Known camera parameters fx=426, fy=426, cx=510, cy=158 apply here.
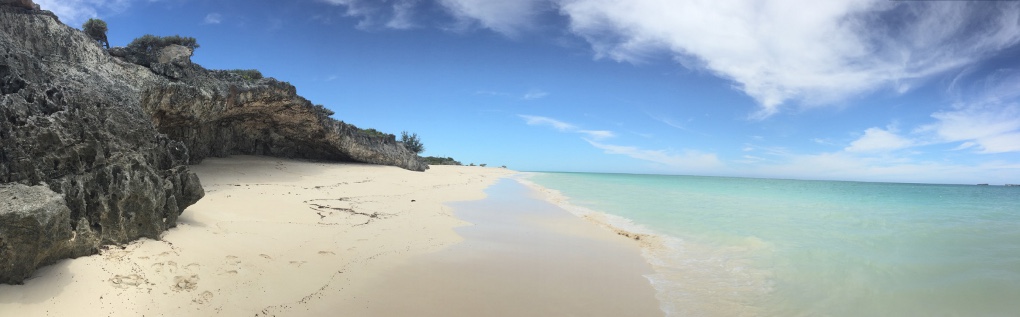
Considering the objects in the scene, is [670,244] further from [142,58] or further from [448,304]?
[142,58]

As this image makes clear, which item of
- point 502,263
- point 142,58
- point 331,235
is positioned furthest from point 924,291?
point 142,58

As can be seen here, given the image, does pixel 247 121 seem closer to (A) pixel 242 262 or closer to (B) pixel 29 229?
(A) pixel 242 262

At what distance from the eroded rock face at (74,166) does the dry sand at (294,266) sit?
250 millimetres

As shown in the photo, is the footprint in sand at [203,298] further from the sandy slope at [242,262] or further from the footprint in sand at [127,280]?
the footprint in sand at [127,280]

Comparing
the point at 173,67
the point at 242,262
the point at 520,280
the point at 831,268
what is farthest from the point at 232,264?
the point at 831,268

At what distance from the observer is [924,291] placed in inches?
216

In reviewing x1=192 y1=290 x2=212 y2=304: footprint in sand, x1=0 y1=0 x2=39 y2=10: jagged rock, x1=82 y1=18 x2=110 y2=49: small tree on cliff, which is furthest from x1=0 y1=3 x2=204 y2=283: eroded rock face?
x1=82 y1=18 x2=110 y2=49: small tree on cliff

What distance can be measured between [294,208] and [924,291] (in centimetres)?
971

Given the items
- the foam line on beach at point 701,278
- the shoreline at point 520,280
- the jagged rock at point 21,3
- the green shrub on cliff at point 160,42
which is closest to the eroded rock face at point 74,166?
the shoreline at point 520,280

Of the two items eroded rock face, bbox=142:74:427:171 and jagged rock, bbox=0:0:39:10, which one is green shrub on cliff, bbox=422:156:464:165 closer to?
eroded rock face, bbox=142:74:427:171

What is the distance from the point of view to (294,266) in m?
4.82

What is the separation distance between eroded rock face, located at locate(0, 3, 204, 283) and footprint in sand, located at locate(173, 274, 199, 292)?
0.85 metres

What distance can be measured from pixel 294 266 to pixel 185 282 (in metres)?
1.05

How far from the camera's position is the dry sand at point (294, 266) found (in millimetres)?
3529
